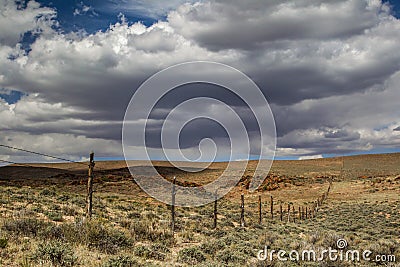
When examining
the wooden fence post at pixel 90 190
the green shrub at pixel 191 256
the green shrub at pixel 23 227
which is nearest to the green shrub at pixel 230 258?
the green shrub at pixel 191 256

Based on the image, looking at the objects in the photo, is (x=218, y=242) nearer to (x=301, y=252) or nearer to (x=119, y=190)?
(x=301, y=252)

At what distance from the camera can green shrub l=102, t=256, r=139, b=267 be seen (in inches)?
368

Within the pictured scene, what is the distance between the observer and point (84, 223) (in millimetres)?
13438

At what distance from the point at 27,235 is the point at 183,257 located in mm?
5475

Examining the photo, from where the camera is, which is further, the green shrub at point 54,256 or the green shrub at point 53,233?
the green shrub at point 53,233

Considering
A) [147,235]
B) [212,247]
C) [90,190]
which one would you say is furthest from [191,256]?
[90,190]

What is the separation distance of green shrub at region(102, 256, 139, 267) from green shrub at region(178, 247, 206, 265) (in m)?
2.72

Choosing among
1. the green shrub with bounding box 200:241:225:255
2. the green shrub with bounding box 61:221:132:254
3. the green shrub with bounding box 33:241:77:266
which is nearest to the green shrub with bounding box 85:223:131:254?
the green shrub with bounding box 61:221:132:254

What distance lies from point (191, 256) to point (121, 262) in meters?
3.78

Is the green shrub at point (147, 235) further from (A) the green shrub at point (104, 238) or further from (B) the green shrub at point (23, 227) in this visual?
(B) the green shrub at point (23, 227)

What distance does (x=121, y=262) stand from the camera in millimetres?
9609

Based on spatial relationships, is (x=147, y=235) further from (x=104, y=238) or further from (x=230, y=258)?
(x=230, y=258)

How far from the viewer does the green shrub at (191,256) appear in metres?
12.3

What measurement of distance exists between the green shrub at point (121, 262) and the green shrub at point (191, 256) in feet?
8.91
